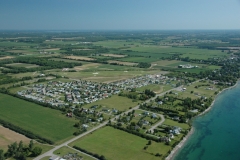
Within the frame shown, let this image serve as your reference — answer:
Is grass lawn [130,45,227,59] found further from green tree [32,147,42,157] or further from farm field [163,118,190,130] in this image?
green tree [32,147,42,157]

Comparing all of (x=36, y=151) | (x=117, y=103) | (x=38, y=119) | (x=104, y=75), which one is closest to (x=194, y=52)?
(x=104, y=75)

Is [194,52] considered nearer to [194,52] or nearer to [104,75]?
[194,52]

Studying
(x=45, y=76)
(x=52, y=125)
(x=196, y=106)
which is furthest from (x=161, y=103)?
(x=45, y=76)

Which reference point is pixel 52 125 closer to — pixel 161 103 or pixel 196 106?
pixel 161 103

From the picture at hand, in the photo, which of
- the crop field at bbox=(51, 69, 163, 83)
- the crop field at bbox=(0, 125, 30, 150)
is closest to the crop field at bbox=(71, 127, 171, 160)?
the crop field at bbox=(0, 125, 30, 150)

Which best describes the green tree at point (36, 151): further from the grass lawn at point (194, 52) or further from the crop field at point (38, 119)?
the grass lawn at point (194, 52)
